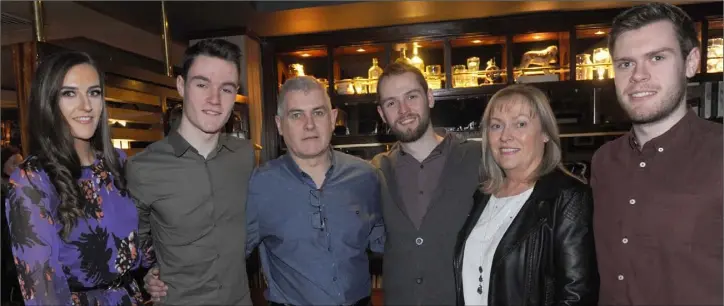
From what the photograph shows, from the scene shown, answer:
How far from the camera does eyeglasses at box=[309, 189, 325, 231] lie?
2.17 m

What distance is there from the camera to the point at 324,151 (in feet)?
7.43

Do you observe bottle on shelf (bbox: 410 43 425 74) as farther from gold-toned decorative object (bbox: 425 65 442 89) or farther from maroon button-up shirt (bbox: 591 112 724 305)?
maroon button-up shirt (bbox: 591 112 724 305)

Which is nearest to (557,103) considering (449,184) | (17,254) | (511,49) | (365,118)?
(511,49)

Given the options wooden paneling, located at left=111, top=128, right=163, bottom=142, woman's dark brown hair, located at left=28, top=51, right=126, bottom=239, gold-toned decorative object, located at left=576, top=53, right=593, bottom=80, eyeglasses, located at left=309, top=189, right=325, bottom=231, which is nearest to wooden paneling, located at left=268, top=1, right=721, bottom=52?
gold-toned decorative object, located at left=576, top=53, right=593, bottom=80

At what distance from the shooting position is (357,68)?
5238mm

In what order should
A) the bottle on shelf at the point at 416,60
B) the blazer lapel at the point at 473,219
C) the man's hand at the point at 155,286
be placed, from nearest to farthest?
the blazer lapel at the point at 473,219 → the man's hand at the point at 155,286 → the bottle on shelf at the point at 416,60

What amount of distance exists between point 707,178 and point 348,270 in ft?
4.80

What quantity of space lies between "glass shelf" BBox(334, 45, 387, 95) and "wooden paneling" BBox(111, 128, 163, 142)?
6.37ft

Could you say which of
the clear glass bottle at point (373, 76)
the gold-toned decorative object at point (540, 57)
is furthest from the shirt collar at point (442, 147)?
the gold-toned decorative object at point (540, 57)

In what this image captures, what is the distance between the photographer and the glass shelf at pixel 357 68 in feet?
16.6

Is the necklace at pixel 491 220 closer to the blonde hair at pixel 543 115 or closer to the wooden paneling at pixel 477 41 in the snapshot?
the blonde hair at pixel 543 115

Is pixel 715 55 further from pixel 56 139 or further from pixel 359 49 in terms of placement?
pixel 56 139

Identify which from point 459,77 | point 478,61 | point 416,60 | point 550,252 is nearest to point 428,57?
point 416,60

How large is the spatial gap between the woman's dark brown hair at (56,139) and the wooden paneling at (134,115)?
1740mm
